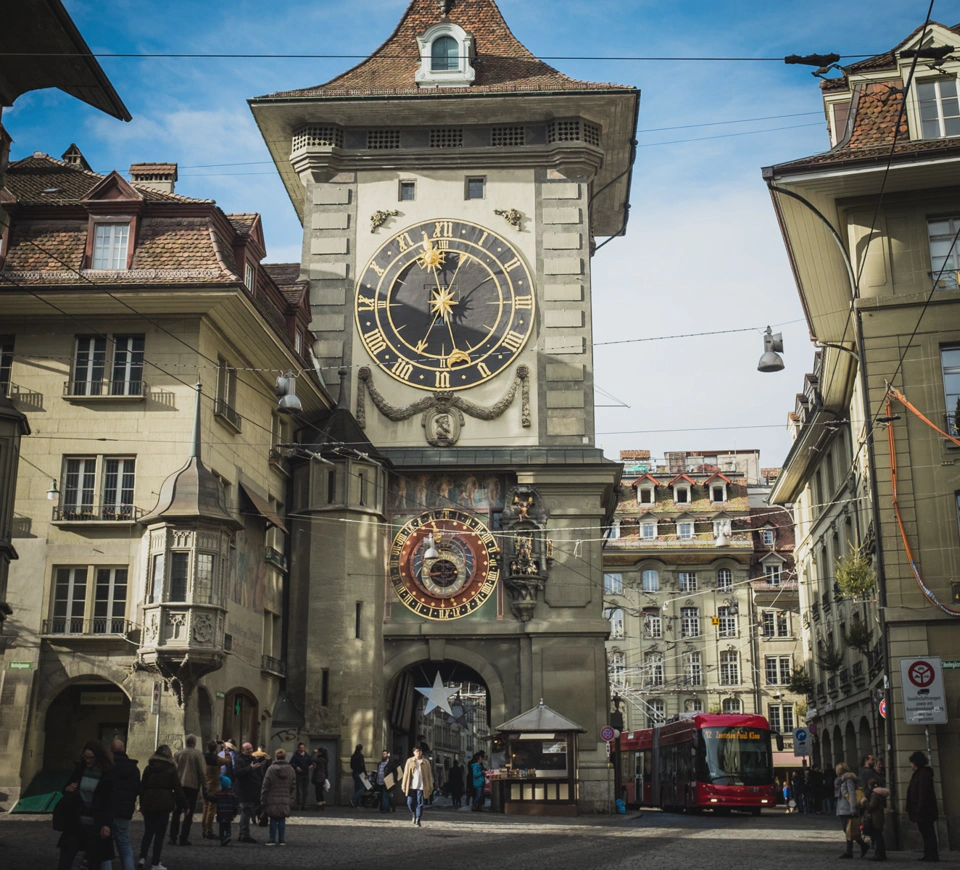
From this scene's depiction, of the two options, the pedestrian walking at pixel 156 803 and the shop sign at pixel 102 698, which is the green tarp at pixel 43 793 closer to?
the shop sign at pixel 102 698

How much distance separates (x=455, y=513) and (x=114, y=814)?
84.9 feet

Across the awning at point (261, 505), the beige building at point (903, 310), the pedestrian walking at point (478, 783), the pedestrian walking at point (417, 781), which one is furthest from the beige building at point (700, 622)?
the pedestrian walking at point (417, 781)

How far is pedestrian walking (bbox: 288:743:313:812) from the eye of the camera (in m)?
31.2

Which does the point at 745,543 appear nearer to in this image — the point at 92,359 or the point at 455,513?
the point at 455,513

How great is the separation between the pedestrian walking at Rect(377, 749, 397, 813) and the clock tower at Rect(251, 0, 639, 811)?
158cm

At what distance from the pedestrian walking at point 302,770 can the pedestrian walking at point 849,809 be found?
490 inches

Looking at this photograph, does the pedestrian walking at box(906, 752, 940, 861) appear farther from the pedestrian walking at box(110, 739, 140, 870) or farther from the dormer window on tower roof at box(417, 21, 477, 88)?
the dormer window on tower roof at box(417, 21, 477, 88)

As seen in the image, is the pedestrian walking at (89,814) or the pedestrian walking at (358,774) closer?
the pedestrian walking at (89,814)

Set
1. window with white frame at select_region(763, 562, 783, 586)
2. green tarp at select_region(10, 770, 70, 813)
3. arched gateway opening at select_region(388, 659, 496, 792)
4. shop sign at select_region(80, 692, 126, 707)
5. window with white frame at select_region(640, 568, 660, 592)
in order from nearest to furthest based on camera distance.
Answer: green tarp at select_region(10, 770, 70, 813) → shop sign at select_region(80, 692, 126, 707) → arched gateway opening at select_region(388, 659, 496, 792) → window with white frame at select_region(640, 568, 660, 592) → window with white frame at select_region(763, 562, 783, 586)

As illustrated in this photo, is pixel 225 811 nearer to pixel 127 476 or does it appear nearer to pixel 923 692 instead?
pixel 127 476

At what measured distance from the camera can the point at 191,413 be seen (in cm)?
3020

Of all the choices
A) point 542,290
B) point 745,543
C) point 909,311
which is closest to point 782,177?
point 909,311

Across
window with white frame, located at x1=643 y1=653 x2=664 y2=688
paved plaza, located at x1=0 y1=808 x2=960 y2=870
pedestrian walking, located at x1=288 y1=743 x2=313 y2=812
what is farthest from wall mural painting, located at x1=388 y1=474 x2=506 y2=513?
window with white frame, located at x1=643 y1=653 x2=664 y2=688

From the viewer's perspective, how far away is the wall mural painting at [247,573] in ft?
103
